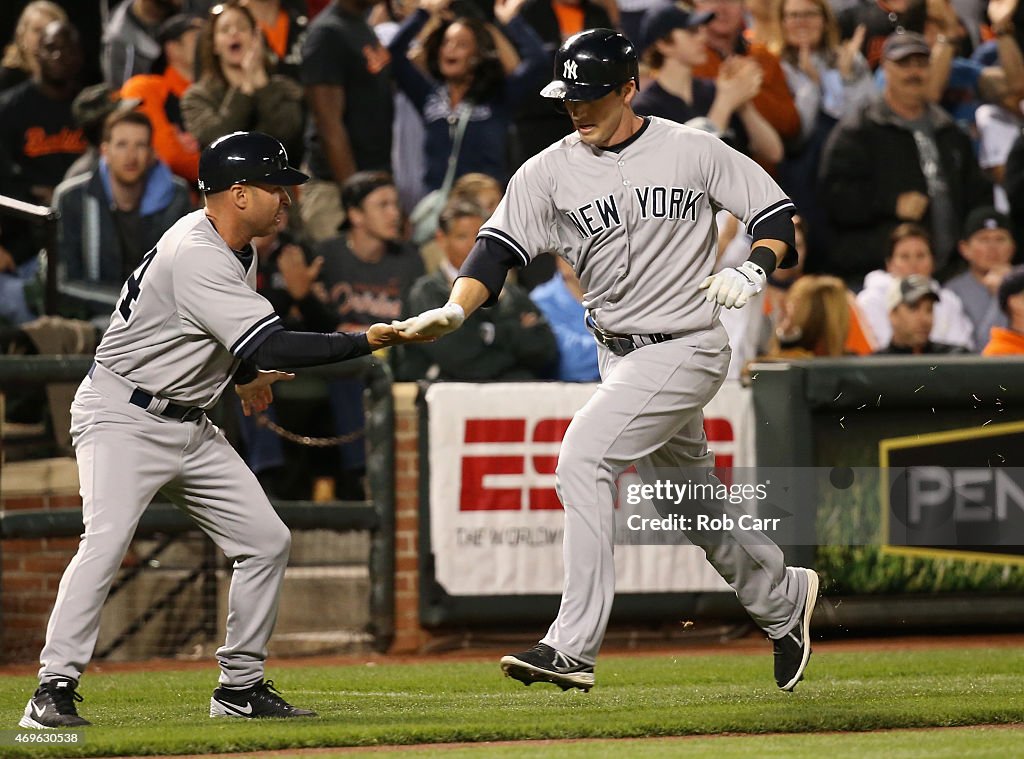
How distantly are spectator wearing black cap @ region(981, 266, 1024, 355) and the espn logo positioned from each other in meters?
1.87

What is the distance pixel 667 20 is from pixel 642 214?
186 inches

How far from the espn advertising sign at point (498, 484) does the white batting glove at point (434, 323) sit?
2.97 meters

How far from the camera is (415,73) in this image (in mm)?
10055

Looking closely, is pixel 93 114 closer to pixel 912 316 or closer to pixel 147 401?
pixel 147 401

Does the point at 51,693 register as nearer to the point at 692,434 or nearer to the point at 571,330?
the point at 692,434

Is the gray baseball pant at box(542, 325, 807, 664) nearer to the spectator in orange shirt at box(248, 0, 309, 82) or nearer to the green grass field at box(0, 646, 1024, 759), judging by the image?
the green grass field at box(0, 646, 1024, 759)

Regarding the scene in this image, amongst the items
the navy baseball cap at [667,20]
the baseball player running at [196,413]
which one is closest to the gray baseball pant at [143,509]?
the baseball player running at [196,413]

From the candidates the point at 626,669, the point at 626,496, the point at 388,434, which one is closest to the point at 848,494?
the point at 626,496

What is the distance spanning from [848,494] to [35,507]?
4023 mm

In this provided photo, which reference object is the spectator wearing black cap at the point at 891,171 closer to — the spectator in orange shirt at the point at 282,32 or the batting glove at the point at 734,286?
the spectator in orange shirt at the point at 282,32

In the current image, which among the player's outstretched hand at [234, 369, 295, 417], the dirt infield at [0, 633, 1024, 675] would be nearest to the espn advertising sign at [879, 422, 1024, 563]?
the dirt infield at [0, 633, 1024, 675]

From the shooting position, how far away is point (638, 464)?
565cm

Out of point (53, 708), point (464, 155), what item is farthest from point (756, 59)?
point (53, 708)

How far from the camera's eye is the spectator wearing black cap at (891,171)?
1034 cm
